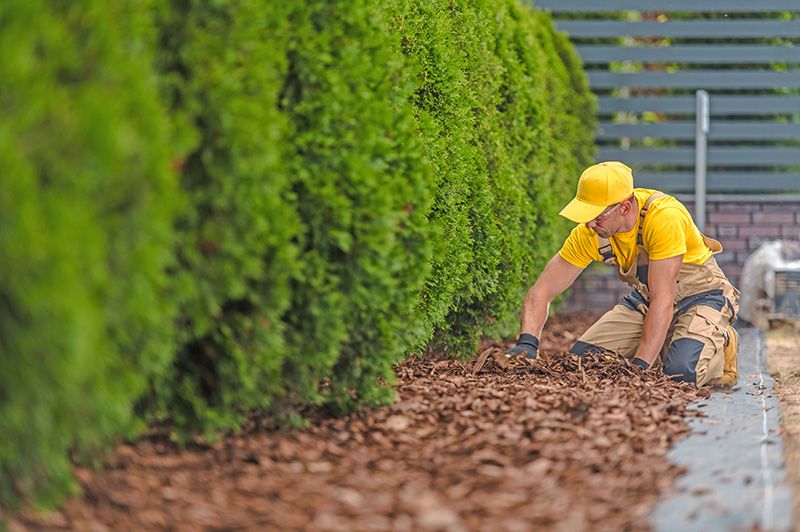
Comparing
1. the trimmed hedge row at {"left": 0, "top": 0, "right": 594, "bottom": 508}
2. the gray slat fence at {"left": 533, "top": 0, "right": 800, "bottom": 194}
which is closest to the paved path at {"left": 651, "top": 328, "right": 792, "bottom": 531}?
the trimmed hedge row at {"left": 0, "top": 0, "right": 594, "bottom": 508}

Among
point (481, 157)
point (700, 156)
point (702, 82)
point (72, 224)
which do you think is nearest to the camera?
point (72, 224)

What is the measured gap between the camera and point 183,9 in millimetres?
3469

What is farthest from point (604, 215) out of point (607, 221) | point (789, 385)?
point (789, 385)

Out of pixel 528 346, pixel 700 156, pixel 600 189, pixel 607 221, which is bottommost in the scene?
pixel 528 346

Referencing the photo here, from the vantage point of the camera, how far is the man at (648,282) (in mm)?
5527

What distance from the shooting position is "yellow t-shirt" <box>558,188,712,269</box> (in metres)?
5.55

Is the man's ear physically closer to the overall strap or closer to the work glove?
the overall strap

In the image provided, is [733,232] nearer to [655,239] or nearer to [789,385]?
[789,385]

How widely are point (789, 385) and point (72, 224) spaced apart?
4650mm

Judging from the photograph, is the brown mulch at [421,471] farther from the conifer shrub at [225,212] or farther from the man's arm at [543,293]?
the man's arm at [543,293]

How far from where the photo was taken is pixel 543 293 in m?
5.95

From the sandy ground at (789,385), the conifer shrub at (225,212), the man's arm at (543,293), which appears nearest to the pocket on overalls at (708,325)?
the sandy ground at (789,385)

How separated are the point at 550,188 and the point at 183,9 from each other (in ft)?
18.4

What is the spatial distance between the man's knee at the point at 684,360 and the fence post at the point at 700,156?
4.66 m
